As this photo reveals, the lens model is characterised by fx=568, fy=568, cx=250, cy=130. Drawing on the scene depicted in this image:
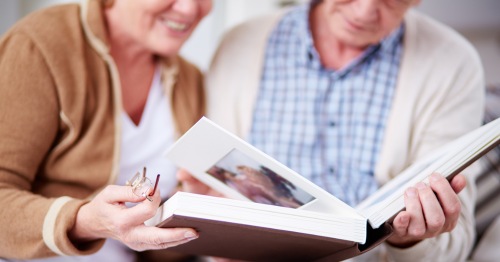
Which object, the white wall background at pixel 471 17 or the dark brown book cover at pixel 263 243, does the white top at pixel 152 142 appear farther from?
the white wall background at pixel 471 17

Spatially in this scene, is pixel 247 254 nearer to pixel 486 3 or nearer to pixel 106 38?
pixel 106 38

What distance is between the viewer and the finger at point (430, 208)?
0.88 metres

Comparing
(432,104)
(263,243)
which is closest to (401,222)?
(263,243)

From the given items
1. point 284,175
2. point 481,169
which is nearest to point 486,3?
point 481,169

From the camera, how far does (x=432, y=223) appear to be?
92cm

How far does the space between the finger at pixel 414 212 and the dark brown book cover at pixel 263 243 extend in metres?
0.05

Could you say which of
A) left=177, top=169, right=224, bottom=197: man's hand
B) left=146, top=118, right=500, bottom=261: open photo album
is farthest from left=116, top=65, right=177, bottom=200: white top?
left=146, top=118, right=500, bottom=261: open photo album

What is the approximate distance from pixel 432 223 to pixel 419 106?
0.45m

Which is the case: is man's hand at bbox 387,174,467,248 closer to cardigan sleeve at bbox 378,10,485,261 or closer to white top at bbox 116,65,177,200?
cardigan sleeve at bbox 378,10,485,261

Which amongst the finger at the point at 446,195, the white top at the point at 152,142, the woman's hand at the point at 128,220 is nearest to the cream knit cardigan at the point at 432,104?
the white top at the point at 152,142

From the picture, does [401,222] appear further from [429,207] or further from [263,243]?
[263,243]

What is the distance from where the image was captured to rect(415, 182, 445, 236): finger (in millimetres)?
881

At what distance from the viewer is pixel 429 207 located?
0.89m

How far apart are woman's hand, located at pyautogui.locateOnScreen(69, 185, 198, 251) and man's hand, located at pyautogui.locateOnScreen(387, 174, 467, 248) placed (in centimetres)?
33
